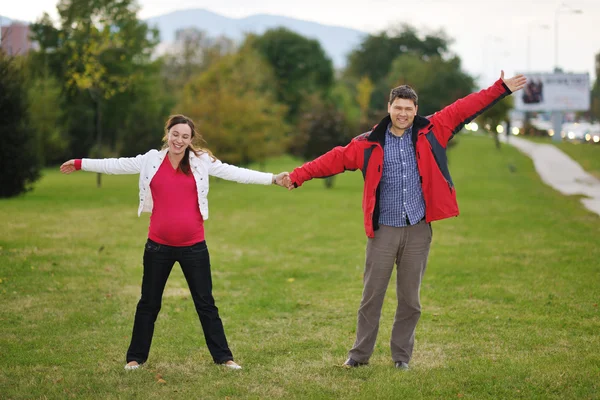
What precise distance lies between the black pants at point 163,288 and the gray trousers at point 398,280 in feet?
4.03

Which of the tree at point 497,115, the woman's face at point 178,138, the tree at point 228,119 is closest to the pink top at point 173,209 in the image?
the woman's face at point 178,138

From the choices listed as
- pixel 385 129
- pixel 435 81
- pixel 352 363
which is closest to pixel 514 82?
pixel 385 129

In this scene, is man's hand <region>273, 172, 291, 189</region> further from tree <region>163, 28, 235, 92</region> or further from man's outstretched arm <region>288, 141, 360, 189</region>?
tree <region>163, 28, 235, 92</region>

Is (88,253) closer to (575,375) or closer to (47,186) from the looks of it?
(575,375)

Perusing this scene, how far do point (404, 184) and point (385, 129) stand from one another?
494mm

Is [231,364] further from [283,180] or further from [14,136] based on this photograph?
[14,136]

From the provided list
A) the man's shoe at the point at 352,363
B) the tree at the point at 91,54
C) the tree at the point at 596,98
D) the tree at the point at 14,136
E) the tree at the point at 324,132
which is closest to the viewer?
the man's shoe at the point at 352,363

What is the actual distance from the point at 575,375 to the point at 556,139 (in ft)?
240

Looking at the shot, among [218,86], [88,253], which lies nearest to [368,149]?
[88,253]

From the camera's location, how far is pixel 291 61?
81750 mm

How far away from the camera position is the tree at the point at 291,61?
264ft

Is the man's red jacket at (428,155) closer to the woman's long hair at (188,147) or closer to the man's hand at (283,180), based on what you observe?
the man's hand at (283,180)

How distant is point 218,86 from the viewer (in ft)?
132

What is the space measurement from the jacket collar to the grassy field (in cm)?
196
